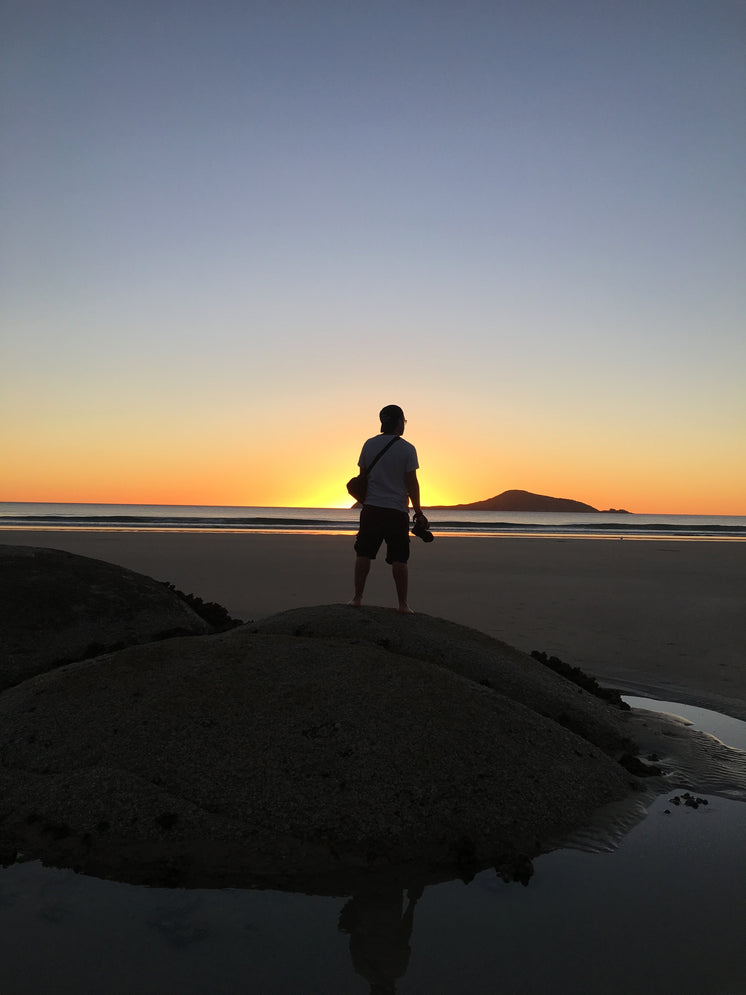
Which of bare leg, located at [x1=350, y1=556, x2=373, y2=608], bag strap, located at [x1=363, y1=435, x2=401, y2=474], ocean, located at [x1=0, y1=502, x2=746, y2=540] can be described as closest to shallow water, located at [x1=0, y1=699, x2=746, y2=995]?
bare leg, located at [x1=350, y1=556, x2=373, y2=608]

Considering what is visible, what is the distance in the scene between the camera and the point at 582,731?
16.6 feet

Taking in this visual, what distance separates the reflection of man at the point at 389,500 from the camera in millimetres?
6672

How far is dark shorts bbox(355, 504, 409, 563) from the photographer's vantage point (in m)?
6.66

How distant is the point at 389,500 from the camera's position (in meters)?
6.70

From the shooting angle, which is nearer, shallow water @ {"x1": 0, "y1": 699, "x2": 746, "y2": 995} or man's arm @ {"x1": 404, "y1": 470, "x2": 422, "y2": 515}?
shallow water @ {"x1": 0, "y1": 699, "x2": 746, "y2": 995}

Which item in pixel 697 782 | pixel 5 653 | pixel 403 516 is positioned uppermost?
pixel 403 516

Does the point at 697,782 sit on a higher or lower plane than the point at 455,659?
lower

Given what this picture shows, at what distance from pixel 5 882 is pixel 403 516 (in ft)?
14.4

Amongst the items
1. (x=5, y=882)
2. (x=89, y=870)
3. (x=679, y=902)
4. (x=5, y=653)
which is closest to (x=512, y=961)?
(x=679, y=902)

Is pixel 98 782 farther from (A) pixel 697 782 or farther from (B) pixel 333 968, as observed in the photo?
(A) pixel 697 782

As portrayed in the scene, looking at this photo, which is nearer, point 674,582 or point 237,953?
point 237,953

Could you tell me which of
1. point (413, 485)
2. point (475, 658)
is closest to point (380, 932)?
point (475, 658)

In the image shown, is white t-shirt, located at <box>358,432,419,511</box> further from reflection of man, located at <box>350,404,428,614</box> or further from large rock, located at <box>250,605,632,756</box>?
large rock, located at <box>250,605,632,756</box>

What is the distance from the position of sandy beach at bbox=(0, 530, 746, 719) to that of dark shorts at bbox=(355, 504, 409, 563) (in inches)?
107
